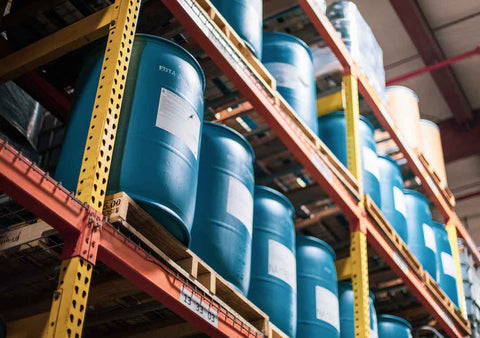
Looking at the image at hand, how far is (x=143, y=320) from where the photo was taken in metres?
3.95

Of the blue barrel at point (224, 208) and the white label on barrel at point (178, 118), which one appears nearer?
the white label on barrel at point (178, 118)

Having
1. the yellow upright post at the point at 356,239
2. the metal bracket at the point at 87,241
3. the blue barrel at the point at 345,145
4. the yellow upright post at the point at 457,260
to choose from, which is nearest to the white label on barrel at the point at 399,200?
the blue barrel at the point at 345,145

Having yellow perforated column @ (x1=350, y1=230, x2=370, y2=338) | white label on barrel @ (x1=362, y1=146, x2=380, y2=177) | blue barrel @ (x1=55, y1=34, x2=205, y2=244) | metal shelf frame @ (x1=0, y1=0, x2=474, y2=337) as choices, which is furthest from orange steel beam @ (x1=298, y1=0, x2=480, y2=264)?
blue barrel @ (x1=55, y1=34, x2=205, y2=244)

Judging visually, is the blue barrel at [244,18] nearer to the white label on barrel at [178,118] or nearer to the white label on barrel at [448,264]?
the white label on barrel at [178,118]

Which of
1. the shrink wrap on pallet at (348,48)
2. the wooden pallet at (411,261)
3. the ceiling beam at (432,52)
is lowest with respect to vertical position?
the wooden pallet at (411,261)

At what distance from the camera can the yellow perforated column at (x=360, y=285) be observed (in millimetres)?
4855

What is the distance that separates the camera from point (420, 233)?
6.69m

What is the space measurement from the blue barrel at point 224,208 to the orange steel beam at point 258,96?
447mm

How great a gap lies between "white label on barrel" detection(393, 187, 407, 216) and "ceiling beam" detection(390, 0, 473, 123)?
4.60 metres

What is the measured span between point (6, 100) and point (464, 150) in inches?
358

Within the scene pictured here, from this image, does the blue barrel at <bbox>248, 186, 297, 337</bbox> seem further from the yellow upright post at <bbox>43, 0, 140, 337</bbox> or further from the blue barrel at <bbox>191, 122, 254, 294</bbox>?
the yellow upright post at <bbox>43, 0, 140, 337</bbox>

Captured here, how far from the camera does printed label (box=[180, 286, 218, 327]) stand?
3.18 metres

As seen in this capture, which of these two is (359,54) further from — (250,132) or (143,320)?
(143,320)

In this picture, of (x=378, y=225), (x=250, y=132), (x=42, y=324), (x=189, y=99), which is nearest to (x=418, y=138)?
(x=378, y=225)
